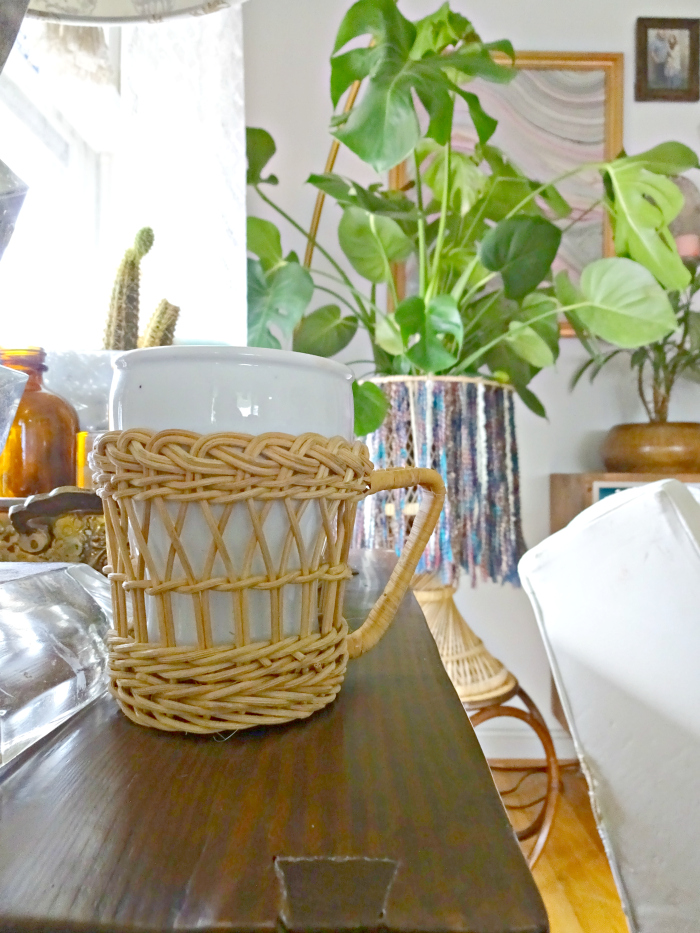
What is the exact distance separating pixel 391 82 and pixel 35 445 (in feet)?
2.14

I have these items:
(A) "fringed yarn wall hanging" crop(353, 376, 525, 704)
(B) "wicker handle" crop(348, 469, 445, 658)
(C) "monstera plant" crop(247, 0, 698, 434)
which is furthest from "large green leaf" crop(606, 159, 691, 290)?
(B) "wicker handle" crop(348, 469, 445, 658)

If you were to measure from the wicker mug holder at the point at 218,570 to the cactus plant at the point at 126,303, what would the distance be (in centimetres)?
56

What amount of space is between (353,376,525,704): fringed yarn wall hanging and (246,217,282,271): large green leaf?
1.23ft

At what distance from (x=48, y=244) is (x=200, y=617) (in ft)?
3.87

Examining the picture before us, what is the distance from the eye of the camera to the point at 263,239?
4.25 ft

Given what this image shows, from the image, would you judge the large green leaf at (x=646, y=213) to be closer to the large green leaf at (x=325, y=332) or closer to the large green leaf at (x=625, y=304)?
the large green leaf at (x=625, y=304)

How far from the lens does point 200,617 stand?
0.29m

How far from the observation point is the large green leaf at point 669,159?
3.68 ft

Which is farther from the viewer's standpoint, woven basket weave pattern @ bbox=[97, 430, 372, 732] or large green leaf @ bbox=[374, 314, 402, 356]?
large green leaf @ bbox=[374, 314, 402, 356]

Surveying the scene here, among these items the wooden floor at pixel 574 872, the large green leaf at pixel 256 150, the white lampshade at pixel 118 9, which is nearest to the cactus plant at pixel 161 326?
the white lampshade at pixel 118 9

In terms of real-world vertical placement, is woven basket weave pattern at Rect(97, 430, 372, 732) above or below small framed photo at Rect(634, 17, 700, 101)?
below

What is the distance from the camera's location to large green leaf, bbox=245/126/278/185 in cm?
135

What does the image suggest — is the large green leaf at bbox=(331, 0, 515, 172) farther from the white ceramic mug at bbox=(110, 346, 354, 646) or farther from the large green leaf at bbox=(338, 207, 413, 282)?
the white ceramic mug at bbox=(110, 346, 354, 646)

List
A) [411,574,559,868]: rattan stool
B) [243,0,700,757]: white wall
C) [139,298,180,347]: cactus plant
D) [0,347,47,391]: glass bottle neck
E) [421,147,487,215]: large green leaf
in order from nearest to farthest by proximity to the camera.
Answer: [0,347,47,391]: glass bottle neck < [139,298,180,347]: cactus plant < [411,574,559,868]: rattan stool < [421,147,487,215]: large green leaf < [243,0,700,757]: white wall
